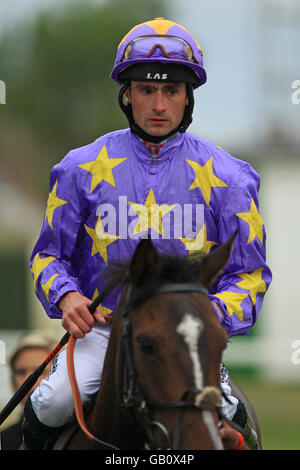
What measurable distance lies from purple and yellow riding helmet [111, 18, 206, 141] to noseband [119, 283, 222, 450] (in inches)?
46.8

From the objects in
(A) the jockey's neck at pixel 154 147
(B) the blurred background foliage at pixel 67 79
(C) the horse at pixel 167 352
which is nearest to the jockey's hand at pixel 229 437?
(C) the horse at pixel 167 352

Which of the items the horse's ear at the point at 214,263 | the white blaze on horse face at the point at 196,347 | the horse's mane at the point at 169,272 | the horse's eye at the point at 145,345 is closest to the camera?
the white blaze on horse face at the point at 196,347

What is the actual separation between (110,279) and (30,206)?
103ft

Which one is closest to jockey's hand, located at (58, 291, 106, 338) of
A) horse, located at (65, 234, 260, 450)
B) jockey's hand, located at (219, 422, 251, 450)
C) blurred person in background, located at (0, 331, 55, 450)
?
horse, located at (65, 234, 260, 450)

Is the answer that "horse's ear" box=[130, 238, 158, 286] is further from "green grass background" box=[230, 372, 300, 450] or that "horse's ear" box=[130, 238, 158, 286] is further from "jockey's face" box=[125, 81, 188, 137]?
"green grass background" box=[230, 372, 300, 450]

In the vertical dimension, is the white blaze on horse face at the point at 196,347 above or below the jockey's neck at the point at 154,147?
below

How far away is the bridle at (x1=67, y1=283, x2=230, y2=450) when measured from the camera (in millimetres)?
3168

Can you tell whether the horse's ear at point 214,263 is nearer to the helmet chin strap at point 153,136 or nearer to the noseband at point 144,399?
the noseband at point 144,399

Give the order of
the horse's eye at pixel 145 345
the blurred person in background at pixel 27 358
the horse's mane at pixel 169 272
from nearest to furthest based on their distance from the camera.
→ the horse's eye at pixel 145 345, the horse's mane at pixel 169 272, the blurred person in background at pixel 27 358

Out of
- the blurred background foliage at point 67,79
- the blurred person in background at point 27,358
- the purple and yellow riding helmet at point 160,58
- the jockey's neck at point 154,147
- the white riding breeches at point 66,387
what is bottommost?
the blurred background foliage at point 67,79

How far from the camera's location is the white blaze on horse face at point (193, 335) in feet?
10.5

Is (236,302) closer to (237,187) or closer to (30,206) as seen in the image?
(237,187)

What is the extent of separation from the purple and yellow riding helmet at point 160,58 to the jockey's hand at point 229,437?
4.86ft

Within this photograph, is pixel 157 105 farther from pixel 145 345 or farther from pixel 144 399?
pixel 144 399
